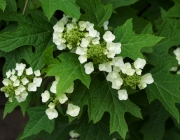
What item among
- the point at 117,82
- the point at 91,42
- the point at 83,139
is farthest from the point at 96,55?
the point at 83,139

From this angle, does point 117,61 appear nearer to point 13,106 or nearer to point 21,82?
point 21,82

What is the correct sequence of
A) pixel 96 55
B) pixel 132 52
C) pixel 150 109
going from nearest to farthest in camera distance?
pixel 96 55 → pixel 132 52 → pixel 150 109

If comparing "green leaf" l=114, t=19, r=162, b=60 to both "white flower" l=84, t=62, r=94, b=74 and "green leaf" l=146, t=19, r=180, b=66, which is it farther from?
"green leaf" l=146, t=19, r=180, b=66

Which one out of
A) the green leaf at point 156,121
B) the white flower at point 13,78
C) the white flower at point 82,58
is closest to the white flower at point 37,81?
the white flower at point 13,78

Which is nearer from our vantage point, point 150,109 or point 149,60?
point 149,60

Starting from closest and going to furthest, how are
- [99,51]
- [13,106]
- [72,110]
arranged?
[99,51]
[72,110]
[13,106]

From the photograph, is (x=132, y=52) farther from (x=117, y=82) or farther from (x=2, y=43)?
(x=2, y=43)

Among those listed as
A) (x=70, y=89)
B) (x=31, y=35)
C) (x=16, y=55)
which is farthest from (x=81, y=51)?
(x=16, y=55)
